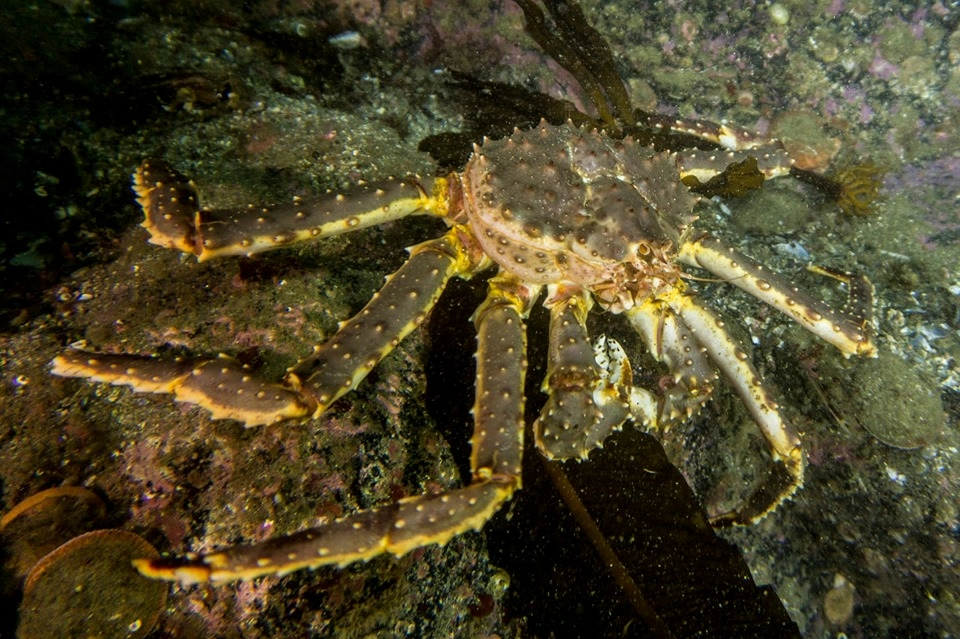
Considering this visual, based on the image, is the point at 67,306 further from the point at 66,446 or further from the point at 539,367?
the point at 539,367

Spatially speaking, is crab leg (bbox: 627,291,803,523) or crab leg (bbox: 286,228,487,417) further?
crab leg (bbox: 627,291,803,523)

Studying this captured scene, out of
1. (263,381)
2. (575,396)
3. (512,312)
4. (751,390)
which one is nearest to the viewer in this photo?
(263,381)

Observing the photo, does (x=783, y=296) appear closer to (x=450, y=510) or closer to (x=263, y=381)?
(x=450, y=510)

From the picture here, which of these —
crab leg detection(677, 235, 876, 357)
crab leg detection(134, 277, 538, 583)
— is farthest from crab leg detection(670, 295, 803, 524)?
crab leg detection(134, 277, 538, 583)

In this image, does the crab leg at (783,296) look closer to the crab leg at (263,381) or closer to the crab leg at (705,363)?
the crab leg at (705,363)

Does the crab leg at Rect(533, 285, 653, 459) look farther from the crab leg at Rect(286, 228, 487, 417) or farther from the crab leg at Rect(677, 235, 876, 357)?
the crab leg at Rect(677, 235, 876, 357)

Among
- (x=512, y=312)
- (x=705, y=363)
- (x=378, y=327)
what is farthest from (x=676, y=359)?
(x=378, y=327)
